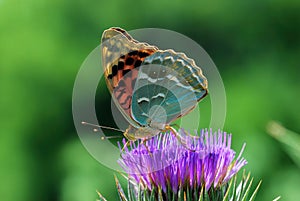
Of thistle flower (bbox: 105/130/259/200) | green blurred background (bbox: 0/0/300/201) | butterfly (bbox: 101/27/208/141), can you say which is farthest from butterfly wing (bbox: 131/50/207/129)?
green blurred background (bbox: 0/0/300/201)

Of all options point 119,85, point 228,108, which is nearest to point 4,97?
point 228,108

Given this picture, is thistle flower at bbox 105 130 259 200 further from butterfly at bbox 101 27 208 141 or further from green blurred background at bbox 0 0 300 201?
green blurred background at bbox 0 0 300 201

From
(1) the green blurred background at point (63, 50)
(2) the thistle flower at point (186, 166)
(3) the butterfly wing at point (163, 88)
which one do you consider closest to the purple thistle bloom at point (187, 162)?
(2) the thistle flower at point (186, 166)

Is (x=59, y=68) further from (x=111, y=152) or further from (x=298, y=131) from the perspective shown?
(x=298, y=131)

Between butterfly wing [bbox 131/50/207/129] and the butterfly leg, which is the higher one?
butterfly wing [bbox 131/50/207/129]

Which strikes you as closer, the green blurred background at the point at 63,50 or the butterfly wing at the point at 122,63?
the butterfly wing at the point at 122,63

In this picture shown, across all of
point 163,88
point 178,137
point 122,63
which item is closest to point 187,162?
point 178,137

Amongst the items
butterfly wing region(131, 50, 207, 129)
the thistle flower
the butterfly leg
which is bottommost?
the thistle flower

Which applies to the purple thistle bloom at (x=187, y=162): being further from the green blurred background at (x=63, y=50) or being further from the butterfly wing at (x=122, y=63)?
the green blurred background at (x=63, y=50)
